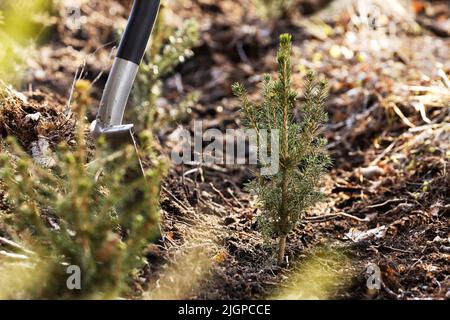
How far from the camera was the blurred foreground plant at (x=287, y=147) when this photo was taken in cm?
193

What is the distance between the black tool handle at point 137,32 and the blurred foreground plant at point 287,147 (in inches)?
17.9

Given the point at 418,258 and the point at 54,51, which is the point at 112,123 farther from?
the point at 54,51

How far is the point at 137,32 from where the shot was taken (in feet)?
7.23

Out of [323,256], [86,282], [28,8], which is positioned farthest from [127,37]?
[28,8]

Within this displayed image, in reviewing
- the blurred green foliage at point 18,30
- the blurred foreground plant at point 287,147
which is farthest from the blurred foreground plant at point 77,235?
the blurred green foliage at point 18,30

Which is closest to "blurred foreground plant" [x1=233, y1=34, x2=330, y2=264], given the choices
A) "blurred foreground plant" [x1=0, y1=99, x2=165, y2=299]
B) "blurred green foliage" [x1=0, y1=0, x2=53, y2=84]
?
"blurred foreground plant" [x1=0, y1=99, x2=165, y2=299]

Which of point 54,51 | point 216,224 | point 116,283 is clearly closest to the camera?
point 116,283

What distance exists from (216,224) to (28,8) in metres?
1.92

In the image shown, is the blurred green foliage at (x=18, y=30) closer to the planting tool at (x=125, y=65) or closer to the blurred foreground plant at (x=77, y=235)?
the planting tool at (x=125, y=65)

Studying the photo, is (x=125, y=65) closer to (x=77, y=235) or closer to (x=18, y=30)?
(x=77, y=235)

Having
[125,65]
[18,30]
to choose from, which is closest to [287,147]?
[125,65]

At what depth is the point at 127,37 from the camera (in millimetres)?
2203

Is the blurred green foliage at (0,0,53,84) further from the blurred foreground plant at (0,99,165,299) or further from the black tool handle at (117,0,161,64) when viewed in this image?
the blurred foreground plant at (0,99,165,299)

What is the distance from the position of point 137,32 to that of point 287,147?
28.3 inches
